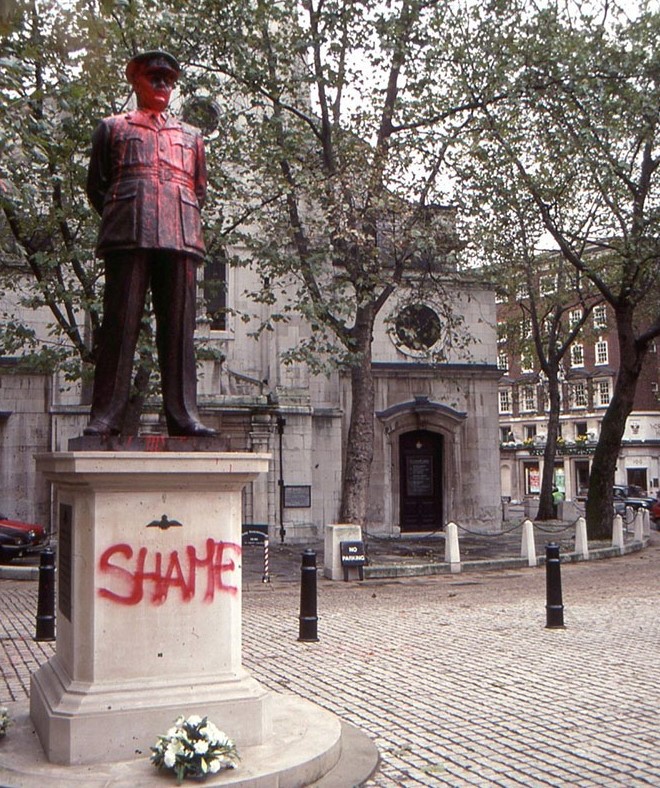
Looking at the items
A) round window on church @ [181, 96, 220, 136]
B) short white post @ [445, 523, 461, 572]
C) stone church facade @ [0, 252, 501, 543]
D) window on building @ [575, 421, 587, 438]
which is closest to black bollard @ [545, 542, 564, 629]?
short white post @ [445, 523, 461, 572]

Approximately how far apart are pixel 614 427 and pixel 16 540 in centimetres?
1568

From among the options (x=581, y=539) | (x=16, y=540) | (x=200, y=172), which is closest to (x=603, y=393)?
(x=581, y=539)

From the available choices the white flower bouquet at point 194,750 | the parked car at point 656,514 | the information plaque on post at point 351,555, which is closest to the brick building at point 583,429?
the parked car at point 656,514

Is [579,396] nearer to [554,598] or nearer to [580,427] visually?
[580,427]

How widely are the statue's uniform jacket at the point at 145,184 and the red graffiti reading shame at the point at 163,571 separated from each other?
204 cm

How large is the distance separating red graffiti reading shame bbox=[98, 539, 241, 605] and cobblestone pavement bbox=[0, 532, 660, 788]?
1.62m

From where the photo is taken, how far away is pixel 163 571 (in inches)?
212

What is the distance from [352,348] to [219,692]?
1450 cm

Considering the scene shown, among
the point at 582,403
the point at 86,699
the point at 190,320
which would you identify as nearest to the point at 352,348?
the point at 190,320

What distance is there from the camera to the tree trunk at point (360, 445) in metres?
19.1

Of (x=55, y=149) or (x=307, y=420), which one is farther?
(x=307, y=420)

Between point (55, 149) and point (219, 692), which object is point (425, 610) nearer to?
point (219, 692)

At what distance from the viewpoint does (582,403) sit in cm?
6869

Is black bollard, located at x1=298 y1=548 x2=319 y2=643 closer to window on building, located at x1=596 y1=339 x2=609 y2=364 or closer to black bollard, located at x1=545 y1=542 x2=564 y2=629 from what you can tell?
black bollard, located at x1=545 y1=542 x2=564 y2=629
